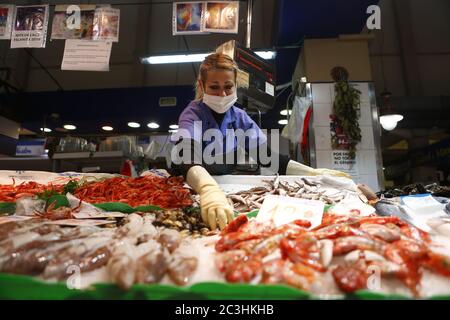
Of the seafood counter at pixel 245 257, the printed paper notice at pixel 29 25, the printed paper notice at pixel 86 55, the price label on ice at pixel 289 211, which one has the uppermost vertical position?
the printed paper notice at pixel 29 25

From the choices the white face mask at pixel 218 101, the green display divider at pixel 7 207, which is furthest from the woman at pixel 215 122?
the green display divider at pixel 7 207

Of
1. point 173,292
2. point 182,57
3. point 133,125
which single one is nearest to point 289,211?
point 173,292

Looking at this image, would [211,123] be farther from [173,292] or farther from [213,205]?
[173,292]

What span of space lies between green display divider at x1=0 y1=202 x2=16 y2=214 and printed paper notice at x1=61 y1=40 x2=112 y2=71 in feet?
8.18

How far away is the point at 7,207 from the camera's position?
1.84 meters

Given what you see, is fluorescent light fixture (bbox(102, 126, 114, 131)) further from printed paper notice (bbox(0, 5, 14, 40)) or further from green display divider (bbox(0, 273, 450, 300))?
green display divider (bbox(0, 273, 450, 300))

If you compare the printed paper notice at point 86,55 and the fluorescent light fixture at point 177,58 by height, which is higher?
the fluorescent light fixture at point 177,58

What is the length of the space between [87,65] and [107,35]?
1.98ft

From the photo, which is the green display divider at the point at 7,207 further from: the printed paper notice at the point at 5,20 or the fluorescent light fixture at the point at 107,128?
Answer: the fluorescent light fixture at the point at 107,128

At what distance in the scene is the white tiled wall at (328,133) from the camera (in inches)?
198

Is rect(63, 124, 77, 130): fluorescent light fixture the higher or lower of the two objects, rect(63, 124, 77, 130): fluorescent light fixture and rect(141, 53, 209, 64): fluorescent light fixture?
the lower

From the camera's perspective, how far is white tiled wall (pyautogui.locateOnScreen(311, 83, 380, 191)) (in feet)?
16.5

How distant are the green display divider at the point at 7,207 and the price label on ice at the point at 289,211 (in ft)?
5.03

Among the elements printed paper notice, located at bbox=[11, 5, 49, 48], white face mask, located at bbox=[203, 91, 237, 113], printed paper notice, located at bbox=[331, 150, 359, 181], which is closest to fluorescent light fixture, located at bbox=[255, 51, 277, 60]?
printed paper notice, located at bbox=[331, 150, 359, 181]
